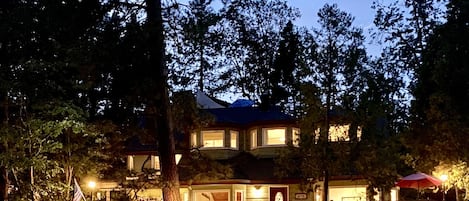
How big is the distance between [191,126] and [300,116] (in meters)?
3.60

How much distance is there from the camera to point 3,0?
1512 cm

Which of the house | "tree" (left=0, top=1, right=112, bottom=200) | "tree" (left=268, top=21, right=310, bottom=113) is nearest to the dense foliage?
"tree" (left=0, top=1, right=112, bottom=200)

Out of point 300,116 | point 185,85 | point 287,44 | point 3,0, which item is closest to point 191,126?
point 185,85

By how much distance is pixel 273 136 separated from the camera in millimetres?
21859

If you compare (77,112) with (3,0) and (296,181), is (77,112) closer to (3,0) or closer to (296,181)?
(3,0)

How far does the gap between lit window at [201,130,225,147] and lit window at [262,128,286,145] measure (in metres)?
1.44

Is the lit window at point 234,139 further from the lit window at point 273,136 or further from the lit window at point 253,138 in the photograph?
the lit window at point 273,136

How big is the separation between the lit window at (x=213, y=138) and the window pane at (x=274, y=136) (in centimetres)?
149

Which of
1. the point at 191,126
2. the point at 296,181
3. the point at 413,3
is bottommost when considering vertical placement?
the point at 296,181

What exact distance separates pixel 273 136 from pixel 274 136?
33mm

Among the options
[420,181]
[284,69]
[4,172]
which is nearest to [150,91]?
[4,172]

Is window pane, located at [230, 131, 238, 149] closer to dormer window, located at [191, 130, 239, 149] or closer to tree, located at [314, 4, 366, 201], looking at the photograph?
dormer window, located at [191, 130, 239, 149]

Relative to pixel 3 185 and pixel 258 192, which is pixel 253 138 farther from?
pixel 3 185

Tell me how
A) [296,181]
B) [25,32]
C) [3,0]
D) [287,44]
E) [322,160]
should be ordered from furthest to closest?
[287,44] < [296,181] < [322,160] < [3,0] < [25,32]
